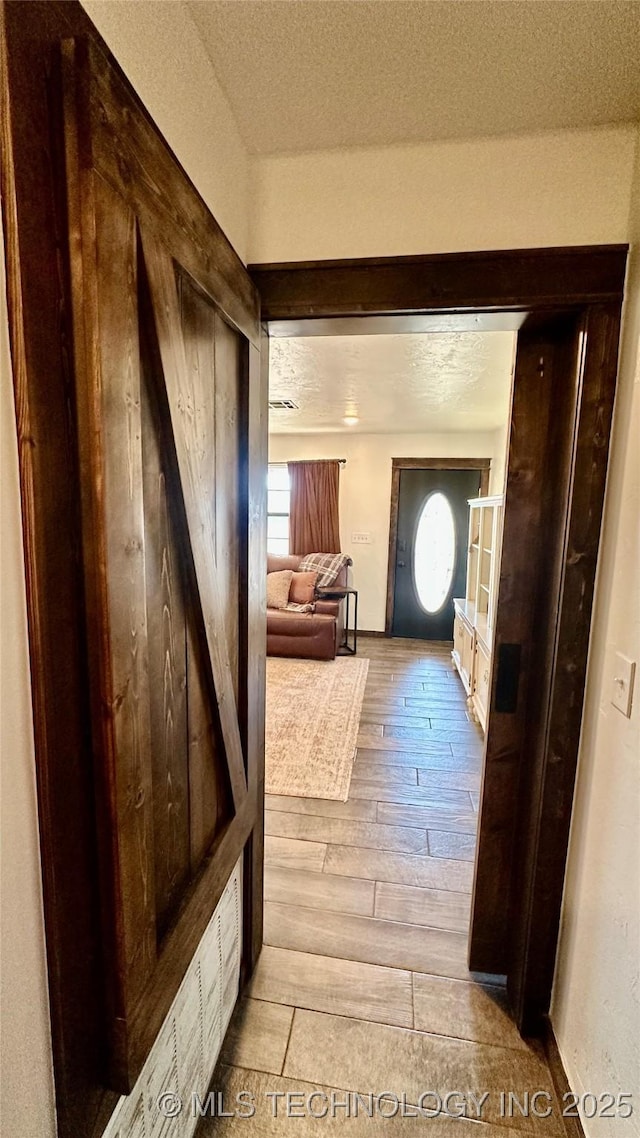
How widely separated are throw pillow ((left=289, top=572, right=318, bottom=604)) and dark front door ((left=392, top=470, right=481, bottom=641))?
44.3 inches

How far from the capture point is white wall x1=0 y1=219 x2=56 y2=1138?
567 mm

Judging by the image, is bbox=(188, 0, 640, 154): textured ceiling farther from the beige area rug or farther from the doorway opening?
the beige area rug

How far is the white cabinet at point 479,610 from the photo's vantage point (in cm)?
346

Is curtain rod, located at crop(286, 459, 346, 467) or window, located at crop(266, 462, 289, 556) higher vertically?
curtain rod, located at crop(286, 459, 346, 467)

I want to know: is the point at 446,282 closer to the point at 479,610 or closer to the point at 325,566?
the point at 479,610

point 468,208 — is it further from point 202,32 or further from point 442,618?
point 442,618

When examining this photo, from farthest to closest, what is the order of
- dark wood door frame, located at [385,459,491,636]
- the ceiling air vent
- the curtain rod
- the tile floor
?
the curtain rod → dark wood door frame, located at [385,459,491,636] → the ceiling air vent → the tile floor

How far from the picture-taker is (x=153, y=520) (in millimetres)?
818

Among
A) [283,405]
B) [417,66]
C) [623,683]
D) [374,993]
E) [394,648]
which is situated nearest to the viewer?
[417,66]

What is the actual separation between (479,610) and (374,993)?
117 inches

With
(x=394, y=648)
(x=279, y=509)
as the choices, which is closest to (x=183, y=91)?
(x=394, y=648)

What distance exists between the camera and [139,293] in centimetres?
72

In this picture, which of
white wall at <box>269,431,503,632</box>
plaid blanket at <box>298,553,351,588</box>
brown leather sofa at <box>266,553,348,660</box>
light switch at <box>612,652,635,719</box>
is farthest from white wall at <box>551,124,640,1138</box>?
white wall at <box>269,431,503,632</box>

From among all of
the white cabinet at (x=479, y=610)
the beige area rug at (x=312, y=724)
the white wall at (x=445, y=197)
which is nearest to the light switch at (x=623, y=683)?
the white wall at (x=445, y=197)
